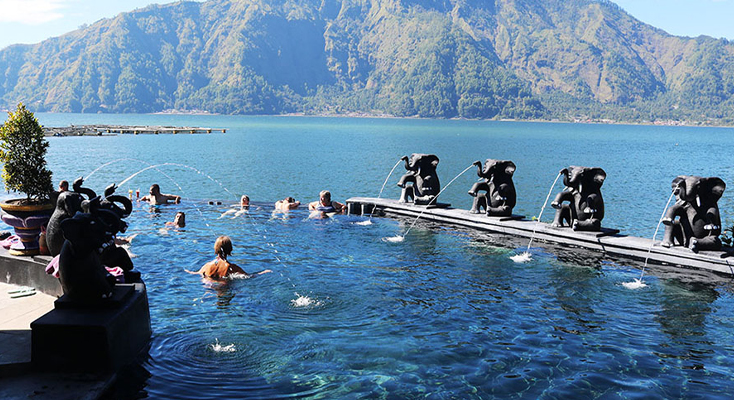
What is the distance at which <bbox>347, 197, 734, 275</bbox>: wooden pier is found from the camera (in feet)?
64.1

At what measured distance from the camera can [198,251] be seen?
2203 centimetres

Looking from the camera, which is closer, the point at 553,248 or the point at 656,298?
the point at 656,298

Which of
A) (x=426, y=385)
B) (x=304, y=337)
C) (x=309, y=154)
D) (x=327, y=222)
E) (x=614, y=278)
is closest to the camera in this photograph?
(x=426, y=385)

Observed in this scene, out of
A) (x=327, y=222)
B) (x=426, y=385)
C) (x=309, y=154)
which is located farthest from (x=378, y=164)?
(x=426, y=385)

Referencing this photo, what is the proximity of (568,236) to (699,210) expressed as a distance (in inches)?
200

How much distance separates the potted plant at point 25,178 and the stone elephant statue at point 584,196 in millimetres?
18682

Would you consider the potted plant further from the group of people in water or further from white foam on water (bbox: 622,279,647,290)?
white foam on water (bbox: 622,279,647,290)

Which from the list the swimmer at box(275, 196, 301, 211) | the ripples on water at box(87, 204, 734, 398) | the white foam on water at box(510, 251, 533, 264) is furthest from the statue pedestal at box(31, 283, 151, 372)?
the swimmer at box(275, 196, 301, 211)

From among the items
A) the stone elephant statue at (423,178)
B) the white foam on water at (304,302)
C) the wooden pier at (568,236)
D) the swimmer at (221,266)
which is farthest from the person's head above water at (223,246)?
the stone elephant statue at (423,178)

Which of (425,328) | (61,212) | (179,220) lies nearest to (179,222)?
(179,220)

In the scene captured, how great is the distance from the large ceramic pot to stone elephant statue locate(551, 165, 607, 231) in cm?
1867

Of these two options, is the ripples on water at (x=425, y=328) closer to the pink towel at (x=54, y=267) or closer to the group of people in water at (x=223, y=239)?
A: the group of people in water at (x=223, y=239)

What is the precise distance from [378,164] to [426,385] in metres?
76.7

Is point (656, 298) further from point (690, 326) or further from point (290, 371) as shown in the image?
point (290, 371)
